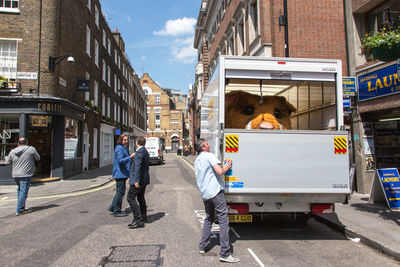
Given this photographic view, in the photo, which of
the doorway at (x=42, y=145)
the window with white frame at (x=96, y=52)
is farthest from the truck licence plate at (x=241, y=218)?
the window with white frame at (x=96, y=52)

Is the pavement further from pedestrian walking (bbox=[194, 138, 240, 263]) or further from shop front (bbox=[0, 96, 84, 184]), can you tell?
shop front (bbox=[0, 96, 84, 184])

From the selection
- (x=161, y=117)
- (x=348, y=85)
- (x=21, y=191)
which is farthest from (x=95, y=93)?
(x=161, y=117)

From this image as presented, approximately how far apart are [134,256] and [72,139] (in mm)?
12656

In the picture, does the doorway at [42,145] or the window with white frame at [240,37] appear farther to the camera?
the window with white frame at [240,37]

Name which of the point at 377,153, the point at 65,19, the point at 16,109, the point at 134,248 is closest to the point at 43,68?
the point at 16,109

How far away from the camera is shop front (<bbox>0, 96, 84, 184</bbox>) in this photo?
12.6 m

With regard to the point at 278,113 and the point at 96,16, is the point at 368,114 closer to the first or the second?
the point at 278,113

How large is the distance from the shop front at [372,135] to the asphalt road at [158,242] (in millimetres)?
3661

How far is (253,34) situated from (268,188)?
13.0 m

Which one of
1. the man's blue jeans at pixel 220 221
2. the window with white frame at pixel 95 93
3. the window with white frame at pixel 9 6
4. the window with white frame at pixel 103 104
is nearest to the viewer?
the man's blue jeans at pixel 220 221

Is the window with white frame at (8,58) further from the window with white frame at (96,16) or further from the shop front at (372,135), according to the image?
the shop front at (372,135)

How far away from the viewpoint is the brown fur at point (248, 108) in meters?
5.85

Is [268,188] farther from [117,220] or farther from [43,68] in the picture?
[43,68]

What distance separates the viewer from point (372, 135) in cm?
910
